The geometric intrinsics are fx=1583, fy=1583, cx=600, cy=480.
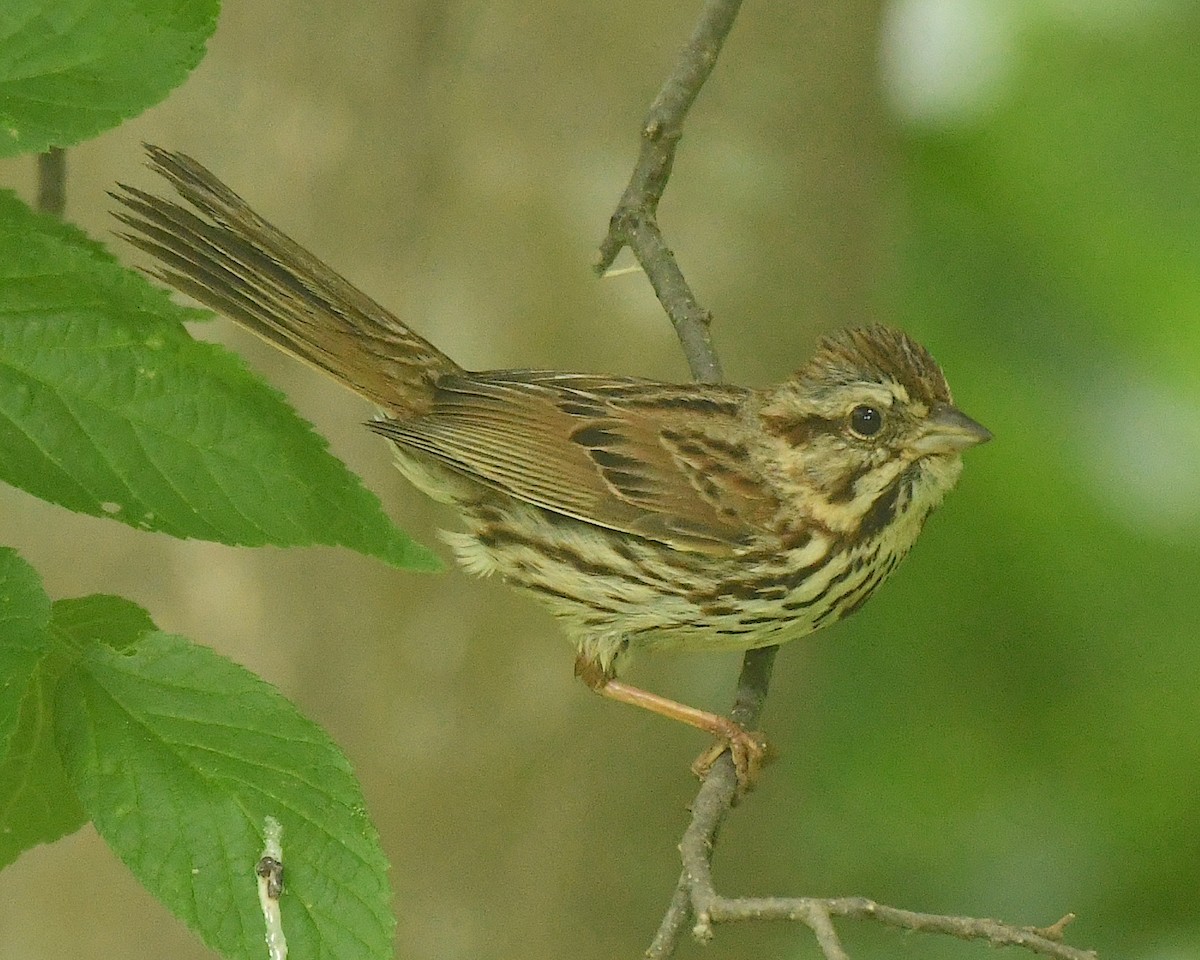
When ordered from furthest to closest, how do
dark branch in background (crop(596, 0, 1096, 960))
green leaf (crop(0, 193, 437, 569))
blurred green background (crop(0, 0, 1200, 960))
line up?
blurred green background (crop(0, 0, 1200, 960)) → dark branch in background (crop(596, 0, 1096, 960)) → green leaf (crop(0, 193, 437, 569))

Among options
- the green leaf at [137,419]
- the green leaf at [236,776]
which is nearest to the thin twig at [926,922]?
the green leaf at [236,776]

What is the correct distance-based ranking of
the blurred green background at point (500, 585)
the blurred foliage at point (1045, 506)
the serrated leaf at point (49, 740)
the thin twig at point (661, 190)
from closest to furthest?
the serrated leaf at point (49, 740) < the thin twig at point (661, 190) < the blurred green background at point (500, 585) < the blurred foliage at point (1045, 506)

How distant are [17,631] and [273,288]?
2037 millimetres

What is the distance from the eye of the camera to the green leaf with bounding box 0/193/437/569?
6.80 feet

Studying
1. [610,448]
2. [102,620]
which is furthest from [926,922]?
[610,448]

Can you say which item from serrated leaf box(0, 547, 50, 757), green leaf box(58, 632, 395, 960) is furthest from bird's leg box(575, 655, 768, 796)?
serrated leaf box(0, 547, 50, 757)

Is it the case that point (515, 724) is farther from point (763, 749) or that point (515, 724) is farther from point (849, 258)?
point (849, 258)

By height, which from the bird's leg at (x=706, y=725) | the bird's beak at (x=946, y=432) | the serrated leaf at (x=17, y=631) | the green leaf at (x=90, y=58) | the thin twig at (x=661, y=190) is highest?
the thin twig at (x=661, y=190)

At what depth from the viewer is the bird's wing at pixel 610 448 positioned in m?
3.96

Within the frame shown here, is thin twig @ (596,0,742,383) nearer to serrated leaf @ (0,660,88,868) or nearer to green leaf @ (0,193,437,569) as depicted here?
green leaf @ (0,193,437,569)

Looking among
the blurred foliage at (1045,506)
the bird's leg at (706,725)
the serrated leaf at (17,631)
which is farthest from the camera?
the blurred foliage at (1045,506)

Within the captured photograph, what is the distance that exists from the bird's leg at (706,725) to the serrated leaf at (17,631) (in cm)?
155

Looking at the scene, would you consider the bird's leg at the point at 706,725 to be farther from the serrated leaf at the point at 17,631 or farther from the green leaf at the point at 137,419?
the serrated leaf at the point at 17,631

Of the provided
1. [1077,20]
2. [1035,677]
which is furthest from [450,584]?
[1077,20]
